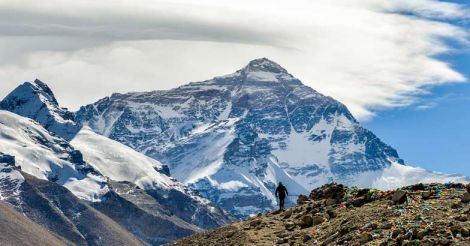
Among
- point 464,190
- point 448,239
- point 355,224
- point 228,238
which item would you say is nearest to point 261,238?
point 228,238

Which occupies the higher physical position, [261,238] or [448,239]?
[448,239]

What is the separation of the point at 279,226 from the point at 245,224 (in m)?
3.24

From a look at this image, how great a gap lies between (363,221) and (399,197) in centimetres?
370

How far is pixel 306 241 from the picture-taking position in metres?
53.7

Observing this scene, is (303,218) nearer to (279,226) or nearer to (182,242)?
(279,226)

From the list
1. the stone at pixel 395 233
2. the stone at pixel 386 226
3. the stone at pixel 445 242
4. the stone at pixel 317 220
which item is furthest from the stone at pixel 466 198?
the stone at pixel 445 242

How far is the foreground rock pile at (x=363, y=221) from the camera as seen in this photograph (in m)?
46.4

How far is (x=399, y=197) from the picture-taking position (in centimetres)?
5528

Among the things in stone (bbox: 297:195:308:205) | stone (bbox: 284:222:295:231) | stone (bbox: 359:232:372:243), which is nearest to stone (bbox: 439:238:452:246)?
stone (bbox: 359:232:372:243)

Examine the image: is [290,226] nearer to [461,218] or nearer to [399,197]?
[399,197]

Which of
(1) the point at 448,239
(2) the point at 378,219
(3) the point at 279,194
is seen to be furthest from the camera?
(3) the point at 279,194

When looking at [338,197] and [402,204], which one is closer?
[402,204]

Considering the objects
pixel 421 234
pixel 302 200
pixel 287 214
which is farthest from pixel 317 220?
pixel 421 234

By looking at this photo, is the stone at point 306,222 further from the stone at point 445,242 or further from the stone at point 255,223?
the stone at point 445,242
